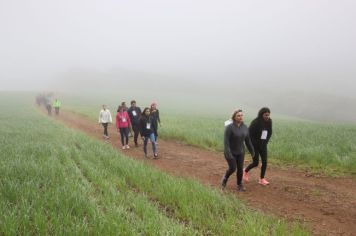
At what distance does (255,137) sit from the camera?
32.1 ft

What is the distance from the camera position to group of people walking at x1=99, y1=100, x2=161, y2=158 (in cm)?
1455

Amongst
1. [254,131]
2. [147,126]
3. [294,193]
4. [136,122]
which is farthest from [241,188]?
[136,122]

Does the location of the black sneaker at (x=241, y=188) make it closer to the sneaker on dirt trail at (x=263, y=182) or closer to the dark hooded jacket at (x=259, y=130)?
the sneaker on dirt trail at (x=263, y=182)

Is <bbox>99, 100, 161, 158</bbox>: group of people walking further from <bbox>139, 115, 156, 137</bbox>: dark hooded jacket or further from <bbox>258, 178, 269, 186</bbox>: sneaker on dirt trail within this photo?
<bbox>258, 178, 269, 186</bbox>: sneaker on dirt trail

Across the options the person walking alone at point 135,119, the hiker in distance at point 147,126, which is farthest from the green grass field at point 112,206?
the person walking alone at point 135,119

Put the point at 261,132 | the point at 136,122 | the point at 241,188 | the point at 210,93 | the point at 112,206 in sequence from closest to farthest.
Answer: the point at 112,206
the point at 241,188
the point at 261,132
the point at 136,122
the point at 210,93

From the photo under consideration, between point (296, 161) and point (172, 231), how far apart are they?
8.84 metres

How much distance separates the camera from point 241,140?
905 cm

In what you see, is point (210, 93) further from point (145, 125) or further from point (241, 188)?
point (241, 188)

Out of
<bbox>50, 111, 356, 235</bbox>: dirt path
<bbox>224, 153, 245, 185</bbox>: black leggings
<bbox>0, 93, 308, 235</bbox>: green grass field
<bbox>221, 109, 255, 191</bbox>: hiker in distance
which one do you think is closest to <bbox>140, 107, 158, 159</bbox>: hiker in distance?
<bbox>50, 111, 356, 235</bbox>: dirt path

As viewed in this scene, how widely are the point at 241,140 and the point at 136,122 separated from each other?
29.4ft

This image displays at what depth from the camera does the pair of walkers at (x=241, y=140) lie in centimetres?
892

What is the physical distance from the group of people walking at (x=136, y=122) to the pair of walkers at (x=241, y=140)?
17.9 feet

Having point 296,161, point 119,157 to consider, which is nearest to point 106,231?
point 119,157
